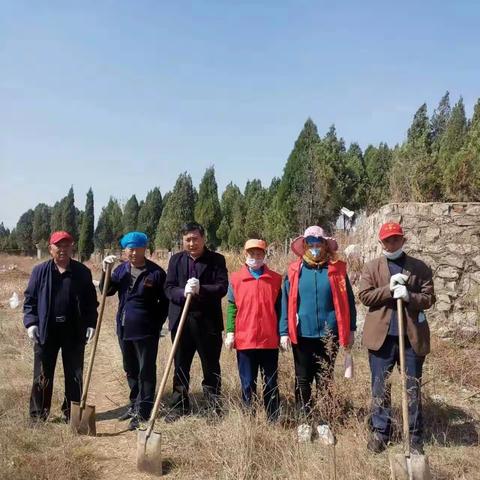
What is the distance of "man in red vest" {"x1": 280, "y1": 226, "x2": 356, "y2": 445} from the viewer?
3.91 metres

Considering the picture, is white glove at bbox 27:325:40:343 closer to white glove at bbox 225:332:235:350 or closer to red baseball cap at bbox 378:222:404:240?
white glove at bbox 225:332:235:350

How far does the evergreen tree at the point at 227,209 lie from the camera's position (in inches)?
1097

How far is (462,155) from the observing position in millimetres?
8164

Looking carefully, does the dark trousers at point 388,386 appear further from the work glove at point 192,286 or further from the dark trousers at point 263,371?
the work glove at point 192,286

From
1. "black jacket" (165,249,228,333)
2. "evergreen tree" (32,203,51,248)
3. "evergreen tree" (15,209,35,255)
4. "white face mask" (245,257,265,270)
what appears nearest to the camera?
"white face mask" (245,257,265,270)

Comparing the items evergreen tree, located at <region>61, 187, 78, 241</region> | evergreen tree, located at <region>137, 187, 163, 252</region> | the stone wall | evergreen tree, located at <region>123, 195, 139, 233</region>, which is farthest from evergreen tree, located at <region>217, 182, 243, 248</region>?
the stone wall

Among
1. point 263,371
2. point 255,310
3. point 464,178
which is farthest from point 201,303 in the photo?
point 464,178

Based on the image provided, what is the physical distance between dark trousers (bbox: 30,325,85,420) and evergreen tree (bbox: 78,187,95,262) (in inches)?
1374

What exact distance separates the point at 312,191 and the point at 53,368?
14396 mm

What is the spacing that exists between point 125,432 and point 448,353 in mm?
3965

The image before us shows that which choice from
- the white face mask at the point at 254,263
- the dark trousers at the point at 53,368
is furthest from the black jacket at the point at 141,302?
the white face mask at the point at 254,263

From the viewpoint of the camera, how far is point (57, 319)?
4.43 metres

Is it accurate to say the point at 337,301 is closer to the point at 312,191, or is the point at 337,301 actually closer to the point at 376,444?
the point at 376,444

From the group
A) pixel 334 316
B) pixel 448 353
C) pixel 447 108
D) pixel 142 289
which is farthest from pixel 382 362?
pixel 447 108
